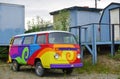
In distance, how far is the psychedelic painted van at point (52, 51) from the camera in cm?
1547

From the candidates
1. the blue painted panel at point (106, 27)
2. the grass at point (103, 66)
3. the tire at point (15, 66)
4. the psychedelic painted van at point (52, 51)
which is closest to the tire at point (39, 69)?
the psychedelic painted van at point (52, 51)

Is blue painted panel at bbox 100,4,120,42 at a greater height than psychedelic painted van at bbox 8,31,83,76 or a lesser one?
greater

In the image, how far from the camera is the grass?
17.8 metres

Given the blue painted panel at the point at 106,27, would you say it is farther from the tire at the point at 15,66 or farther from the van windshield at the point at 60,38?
the tire at the point at 15,66

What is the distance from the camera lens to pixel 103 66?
18594 mm

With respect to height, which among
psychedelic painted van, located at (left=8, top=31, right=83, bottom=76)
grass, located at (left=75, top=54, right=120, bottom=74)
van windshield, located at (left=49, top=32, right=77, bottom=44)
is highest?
van windshield, located at (left=49, top=32, right=77, bottom=44)

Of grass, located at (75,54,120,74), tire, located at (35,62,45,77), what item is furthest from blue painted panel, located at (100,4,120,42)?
tire, located at (35,62,45,77)

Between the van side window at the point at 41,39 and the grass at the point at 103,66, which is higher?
the van side window at the point at 41,39

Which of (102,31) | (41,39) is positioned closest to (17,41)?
(41,39)

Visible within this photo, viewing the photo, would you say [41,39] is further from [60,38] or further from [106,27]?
[106,27]

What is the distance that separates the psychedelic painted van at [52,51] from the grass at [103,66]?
52.5 inches

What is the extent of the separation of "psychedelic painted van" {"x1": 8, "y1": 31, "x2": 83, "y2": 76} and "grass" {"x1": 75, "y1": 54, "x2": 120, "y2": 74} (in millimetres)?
1334

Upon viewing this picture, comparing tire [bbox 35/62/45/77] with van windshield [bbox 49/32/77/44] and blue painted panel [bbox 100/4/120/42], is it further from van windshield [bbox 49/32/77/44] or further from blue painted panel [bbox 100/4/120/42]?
blue painted panel [bbox 100/4/120/42]

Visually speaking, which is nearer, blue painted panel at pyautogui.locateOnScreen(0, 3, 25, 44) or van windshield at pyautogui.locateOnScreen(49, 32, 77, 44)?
van windshield at pyautogui.locateOnScreen(49, 32, 77, 44)
